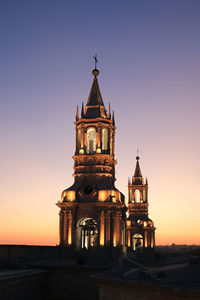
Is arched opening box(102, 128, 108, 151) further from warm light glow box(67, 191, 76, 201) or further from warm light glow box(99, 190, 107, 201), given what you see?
warm light glow box(67, 191, 76, 201)

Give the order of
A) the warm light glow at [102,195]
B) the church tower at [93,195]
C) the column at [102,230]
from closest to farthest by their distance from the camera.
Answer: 1. the column at [102,230]
2. the church tower at [93,195]
3. the warm light glow at [102,195]

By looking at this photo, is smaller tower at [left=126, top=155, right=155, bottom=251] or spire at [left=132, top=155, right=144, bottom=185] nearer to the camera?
smaller tower at [left=126, top=155, right=155, bottom=251]

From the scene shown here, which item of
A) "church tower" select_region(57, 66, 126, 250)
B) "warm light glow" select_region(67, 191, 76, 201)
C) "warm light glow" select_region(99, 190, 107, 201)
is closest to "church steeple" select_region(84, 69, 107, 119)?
"church tower" select_region(57, 66, 126, 250)

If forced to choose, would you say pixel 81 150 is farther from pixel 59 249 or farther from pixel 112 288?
pixel 112 288

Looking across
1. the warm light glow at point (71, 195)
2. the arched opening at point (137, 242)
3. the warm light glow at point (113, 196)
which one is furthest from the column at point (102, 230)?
the arched opening at point (137, 242)

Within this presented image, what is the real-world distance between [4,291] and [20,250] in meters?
12.8

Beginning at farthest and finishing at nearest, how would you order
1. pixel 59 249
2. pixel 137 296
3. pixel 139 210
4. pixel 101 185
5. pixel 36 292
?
pixel 139 210 < pixel 101 185 < pixel 59 249 < pixel 36 292 < pixel 137 296

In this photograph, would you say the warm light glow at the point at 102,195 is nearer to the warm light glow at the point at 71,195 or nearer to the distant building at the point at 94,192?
the distant building at the point at 94,192

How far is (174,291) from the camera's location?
44.7 ft

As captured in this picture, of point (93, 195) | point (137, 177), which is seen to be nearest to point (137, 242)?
point (137, 177)

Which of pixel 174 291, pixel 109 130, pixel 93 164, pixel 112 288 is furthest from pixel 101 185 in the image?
pixel 174 291

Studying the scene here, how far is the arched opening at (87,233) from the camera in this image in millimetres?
50094

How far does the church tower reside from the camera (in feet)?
160

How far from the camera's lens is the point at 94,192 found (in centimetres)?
5031
